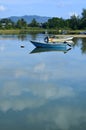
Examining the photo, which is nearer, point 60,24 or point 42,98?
point 42,98

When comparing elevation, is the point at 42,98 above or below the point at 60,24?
above

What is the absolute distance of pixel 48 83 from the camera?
764 inches

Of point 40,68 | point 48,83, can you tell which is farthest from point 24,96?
point 40,68

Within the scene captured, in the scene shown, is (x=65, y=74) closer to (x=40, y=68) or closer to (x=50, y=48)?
(x=40, y=68)

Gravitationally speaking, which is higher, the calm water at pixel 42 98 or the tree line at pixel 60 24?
the calm water at pixel 42 98

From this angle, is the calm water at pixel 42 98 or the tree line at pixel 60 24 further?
the tree line at pixel 60 24

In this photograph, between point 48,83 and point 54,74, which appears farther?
point 54,74

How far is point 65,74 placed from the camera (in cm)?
2234

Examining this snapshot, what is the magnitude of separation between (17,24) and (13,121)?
108 meters

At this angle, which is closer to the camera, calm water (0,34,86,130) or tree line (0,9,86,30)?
calm water (0,34,86,130)

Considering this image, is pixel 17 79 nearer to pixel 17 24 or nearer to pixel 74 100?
pixel 74 100

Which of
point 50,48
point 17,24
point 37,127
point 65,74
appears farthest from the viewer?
point 17,24

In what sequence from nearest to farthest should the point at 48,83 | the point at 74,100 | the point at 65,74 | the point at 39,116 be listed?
1. the point at 39,116
2. the point at 74,100
3. the point at 48,83
4. the point at 65,74

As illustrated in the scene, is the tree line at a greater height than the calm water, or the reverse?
the calm water
